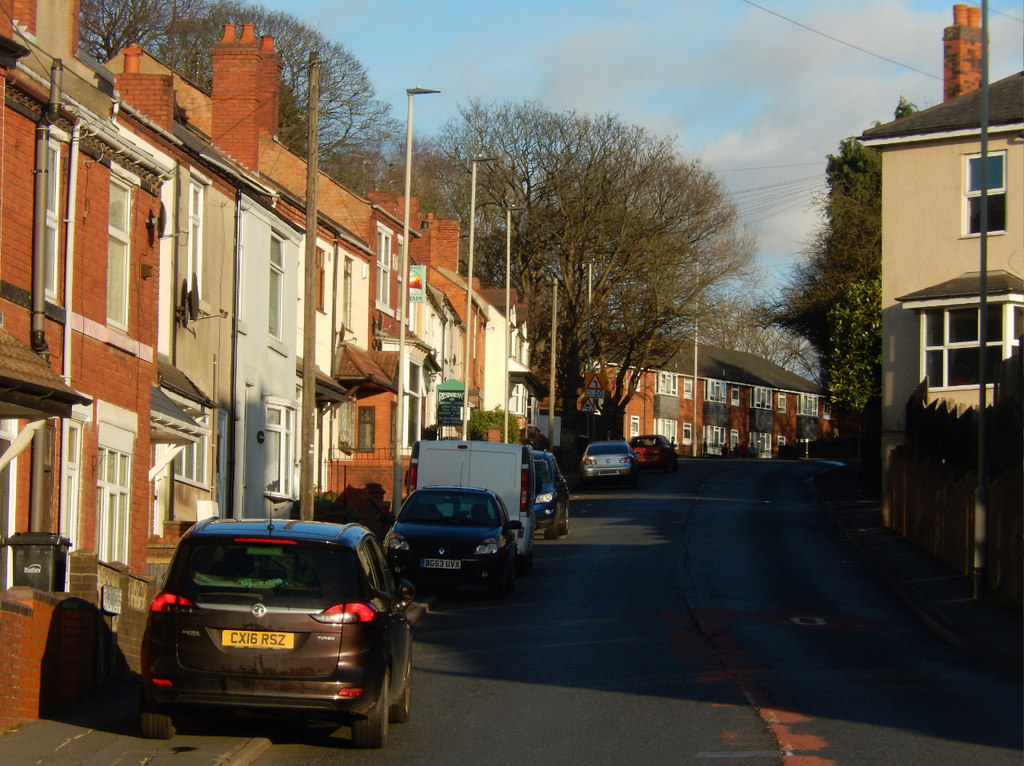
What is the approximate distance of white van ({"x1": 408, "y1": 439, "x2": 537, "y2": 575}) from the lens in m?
24.0

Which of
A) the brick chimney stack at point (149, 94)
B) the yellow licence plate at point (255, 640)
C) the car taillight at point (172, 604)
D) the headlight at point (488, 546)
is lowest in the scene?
the headlight at point (488, 546)

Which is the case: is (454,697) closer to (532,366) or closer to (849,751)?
(849,751)

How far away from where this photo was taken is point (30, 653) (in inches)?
375

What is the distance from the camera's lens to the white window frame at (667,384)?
3452 inches

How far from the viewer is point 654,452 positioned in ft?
181

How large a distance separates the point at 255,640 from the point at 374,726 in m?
1.09

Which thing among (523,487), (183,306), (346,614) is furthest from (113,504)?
(523,487)

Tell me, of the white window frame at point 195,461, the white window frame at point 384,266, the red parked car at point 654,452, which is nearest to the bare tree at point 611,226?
the red parked car at point 654,452

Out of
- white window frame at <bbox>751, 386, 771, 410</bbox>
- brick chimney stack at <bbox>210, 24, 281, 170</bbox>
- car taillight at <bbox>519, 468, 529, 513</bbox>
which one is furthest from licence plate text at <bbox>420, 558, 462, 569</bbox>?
white window frame at <bbox>751, 386, 771, 410</bbox>

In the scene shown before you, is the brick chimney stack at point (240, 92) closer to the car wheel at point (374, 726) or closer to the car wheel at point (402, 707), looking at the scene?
the car wheel at point (402, 707)

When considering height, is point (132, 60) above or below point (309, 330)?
above

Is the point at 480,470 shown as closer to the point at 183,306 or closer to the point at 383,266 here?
the point at 183,306

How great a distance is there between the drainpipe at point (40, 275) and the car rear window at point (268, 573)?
4128 millimetres

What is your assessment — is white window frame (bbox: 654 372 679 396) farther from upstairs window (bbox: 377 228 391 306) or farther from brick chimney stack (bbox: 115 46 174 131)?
brick chimney stack (bbox: 115 46 174 131)
